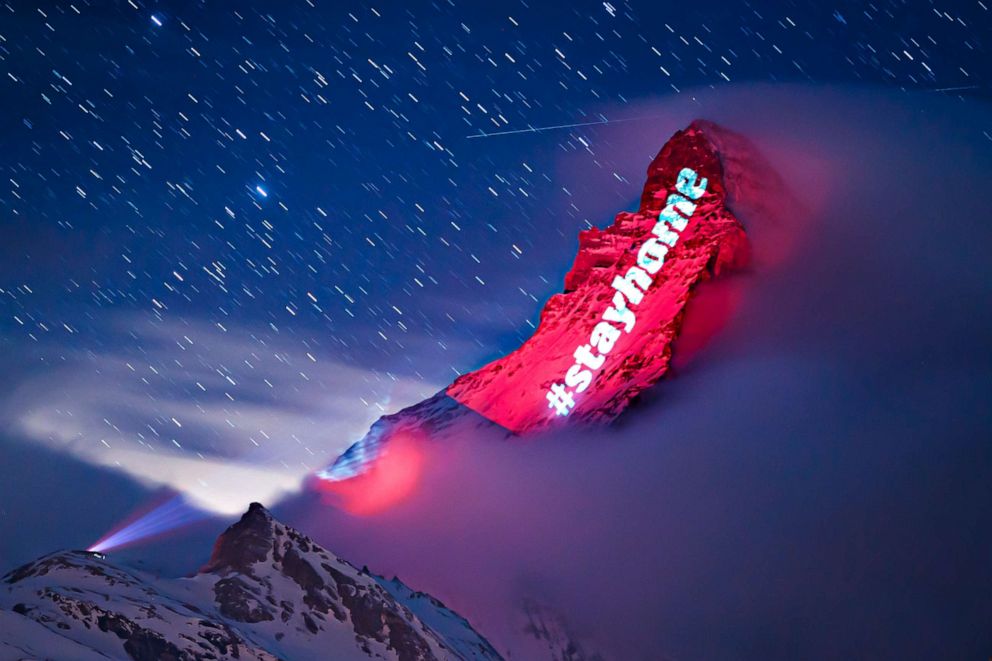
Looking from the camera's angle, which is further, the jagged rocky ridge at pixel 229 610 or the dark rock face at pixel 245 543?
the dark rock face at pixel 245 543

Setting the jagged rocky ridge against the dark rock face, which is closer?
the jagged rocky ridge

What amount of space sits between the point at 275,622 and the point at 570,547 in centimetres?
9638

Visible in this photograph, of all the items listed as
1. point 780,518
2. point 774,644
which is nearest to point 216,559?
point 774,644

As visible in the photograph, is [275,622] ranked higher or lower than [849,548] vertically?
lower

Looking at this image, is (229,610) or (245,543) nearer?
(229,610)

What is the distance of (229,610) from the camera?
4040 inches

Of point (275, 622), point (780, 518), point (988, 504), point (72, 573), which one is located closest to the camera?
point (72, 573)

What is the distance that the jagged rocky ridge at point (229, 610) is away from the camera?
76.6 meters

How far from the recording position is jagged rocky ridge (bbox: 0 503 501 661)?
3017 inches

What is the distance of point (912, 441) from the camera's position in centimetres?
18312

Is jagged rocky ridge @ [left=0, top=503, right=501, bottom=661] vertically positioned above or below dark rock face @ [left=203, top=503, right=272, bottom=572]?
below

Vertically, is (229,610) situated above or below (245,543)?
below

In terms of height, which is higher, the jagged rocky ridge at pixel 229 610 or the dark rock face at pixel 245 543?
the dark rock face at pixel 245 543

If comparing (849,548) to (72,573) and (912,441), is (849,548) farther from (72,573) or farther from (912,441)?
(72,573)
